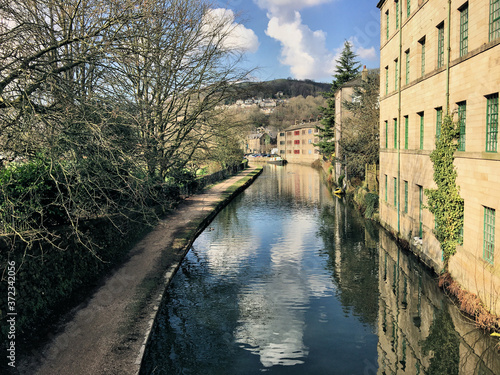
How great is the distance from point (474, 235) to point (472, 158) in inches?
76.6

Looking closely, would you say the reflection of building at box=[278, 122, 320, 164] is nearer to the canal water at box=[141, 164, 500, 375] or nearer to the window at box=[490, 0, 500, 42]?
the canal water at box=[141, 164, 500, 375]

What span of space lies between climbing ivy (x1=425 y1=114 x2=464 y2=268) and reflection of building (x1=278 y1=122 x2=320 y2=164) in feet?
236

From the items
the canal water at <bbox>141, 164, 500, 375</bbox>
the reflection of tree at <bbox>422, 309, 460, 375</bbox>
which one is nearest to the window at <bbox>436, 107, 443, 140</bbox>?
the canal water at <bbox>141, 164, 500, 375</bbox>

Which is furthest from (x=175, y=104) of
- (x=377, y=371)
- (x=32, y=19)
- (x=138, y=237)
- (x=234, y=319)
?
(x=377, y=371)

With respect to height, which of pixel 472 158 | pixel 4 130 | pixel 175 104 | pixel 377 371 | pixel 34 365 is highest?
pixel 175 104

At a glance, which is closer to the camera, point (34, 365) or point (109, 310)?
point (34, 365)

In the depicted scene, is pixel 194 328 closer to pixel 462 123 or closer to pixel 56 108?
pixel 56 108

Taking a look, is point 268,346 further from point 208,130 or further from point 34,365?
point 208,130

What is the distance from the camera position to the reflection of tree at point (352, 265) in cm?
1167

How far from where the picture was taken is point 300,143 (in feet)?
314

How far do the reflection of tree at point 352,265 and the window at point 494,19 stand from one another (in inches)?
292

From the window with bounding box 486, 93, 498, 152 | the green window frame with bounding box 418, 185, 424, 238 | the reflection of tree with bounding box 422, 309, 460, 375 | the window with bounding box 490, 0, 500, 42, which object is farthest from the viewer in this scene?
the green window frame with bounding box 418, 185, 424, 238

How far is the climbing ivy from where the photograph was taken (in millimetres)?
11508

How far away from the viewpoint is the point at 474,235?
34.1 ft
